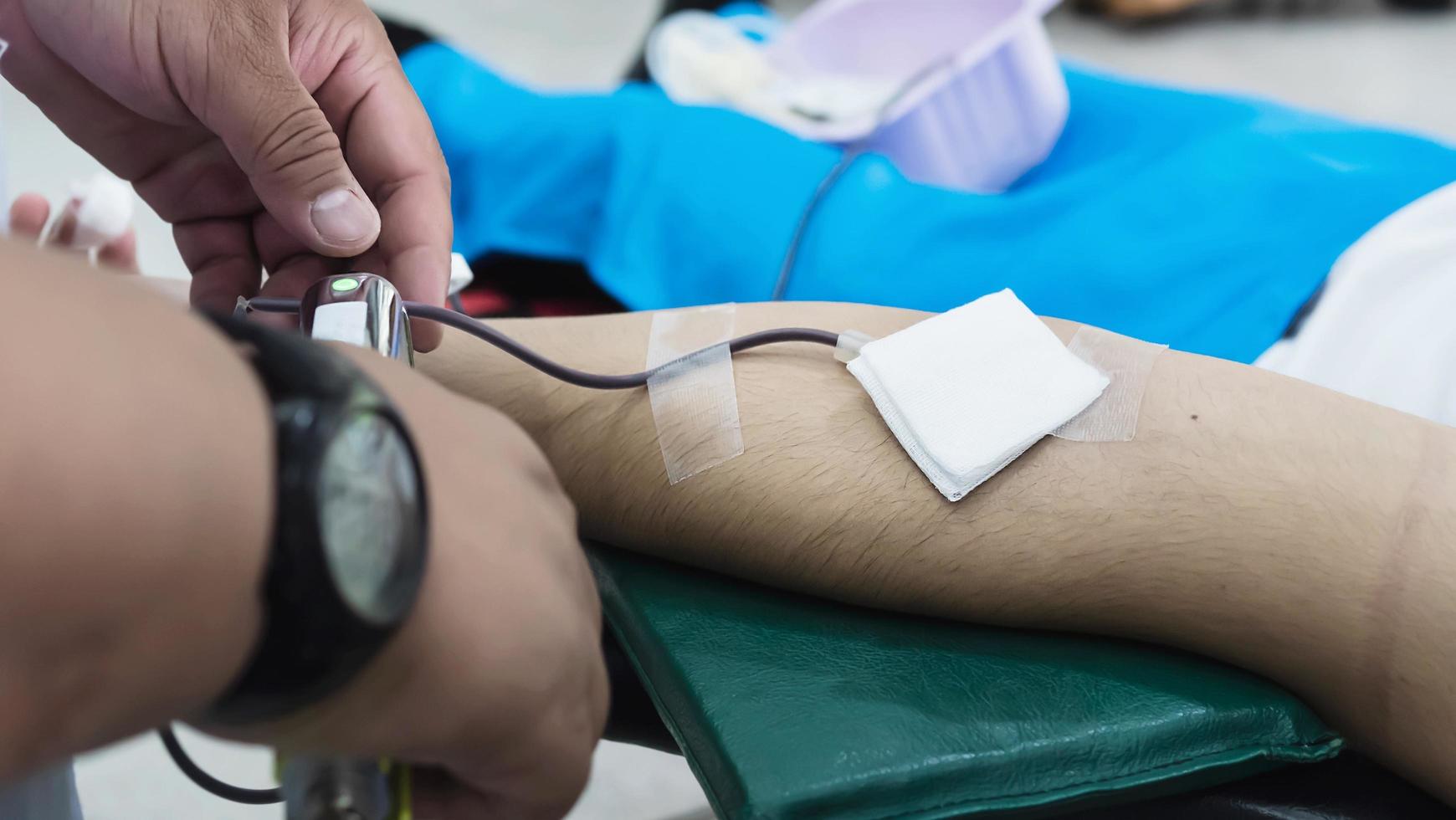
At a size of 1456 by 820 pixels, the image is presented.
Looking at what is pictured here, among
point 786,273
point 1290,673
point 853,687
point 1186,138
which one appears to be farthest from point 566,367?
point 1186,138

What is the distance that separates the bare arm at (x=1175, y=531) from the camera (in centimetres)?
63

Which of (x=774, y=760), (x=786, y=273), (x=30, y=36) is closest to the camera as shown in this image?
(x=774, y=760)

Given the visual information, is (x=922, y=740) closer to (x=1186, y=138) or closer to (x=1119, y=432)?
(x=1119, y=432)

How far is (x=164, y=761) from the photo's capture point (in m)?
1.22

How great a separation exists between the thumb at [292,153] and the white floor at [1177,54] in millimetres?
1273

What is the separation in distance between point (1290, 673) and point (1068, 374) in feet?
0.77

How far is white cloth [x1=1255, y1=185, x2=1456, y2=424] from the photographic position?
2.71 ft

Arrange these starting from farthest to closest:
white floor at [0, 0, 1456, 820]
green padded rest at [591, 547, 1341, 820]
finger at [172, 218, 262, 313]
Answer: white floor at [0, 0, 1456, 820], finger at [172, 218, 262, 313], green padded rest at [591, 547, 1341, 820]

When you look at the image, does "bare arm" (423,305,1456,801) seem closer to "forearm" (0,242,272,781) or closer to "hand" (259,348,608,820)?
"hand" (259,348,608,820)

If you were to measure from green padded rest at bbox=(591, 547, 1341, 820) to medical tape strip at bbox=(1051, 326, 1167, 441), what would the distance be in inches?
5.4

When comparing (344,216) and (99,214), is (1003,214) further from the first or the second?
(99,214)

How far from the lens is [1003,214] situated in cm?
108

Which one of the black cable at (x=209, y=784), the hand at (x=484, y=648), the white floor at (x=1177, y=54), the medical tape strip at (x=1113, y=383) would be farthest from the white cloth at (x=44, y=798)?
the white floor at (x=1177, y=54)

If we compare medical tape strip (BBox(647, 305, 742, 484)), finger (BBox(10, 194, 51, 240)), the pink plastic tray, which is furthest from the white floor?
medical tape strip (BBox(647, 305, 742, 484))
